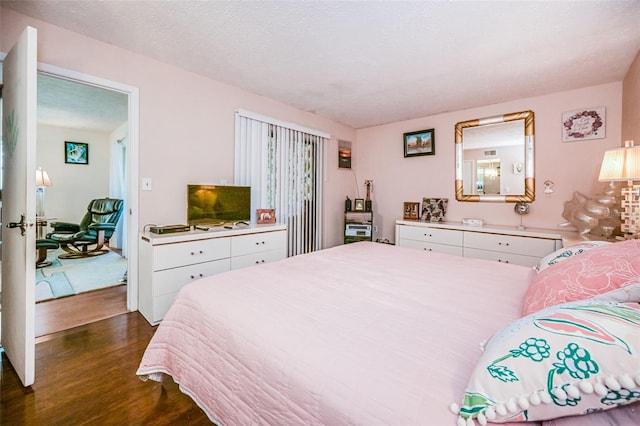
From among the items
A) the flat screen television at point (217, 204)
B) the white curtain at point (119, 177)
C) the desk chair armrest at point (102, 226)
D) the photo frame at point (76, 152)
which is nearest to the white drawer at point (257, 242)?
the flat screen television at point (217, 204)

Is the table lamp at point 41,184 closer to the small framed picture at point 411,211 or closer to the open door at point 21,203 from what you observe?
the open door at point 21,203

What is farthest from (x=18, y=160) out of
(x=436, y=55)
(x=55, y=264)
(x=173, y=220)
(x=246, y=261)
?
(x=55, y=264)

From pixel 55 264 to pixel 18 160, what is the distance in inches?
134

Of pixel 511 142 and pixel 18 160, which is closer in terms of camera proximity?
pixel 18 160

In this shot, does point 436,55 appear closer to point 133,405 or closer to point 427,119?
point 427,119

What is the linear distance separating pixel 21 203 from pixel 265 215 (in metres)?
2.08

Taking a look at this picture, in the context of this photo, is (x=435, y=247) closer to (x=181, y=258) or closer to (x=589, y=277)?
(x=589, y=277)

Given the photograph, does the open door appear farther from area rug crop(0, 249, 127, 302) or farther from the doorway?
area rug crop(0, 249, 127, 302)

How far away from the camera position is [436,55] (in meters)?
2.38

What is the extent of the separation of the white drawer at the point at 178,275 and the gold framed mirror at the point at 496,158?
10.9 feet

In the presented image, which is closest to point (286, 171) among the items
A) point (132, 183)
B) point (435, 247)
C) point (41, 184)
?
point (132, 183)

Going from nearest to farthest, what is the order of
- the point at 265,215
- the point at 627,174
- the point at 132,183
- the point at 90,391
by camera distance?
the point at 90,391, the point at 627,174, the point at 132,183, the point at 265,215

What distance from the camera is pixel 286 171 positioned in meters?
3.85

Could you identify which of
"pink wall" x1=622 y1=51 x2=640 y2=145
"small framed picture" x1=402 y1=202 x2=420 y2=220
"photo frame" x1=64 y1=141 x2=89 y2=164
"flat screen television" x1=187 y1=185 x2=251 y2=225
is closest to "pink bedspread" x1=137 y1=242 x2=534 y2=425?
"flat screen television" x1=187 y1=185 x2=251 y2=225
